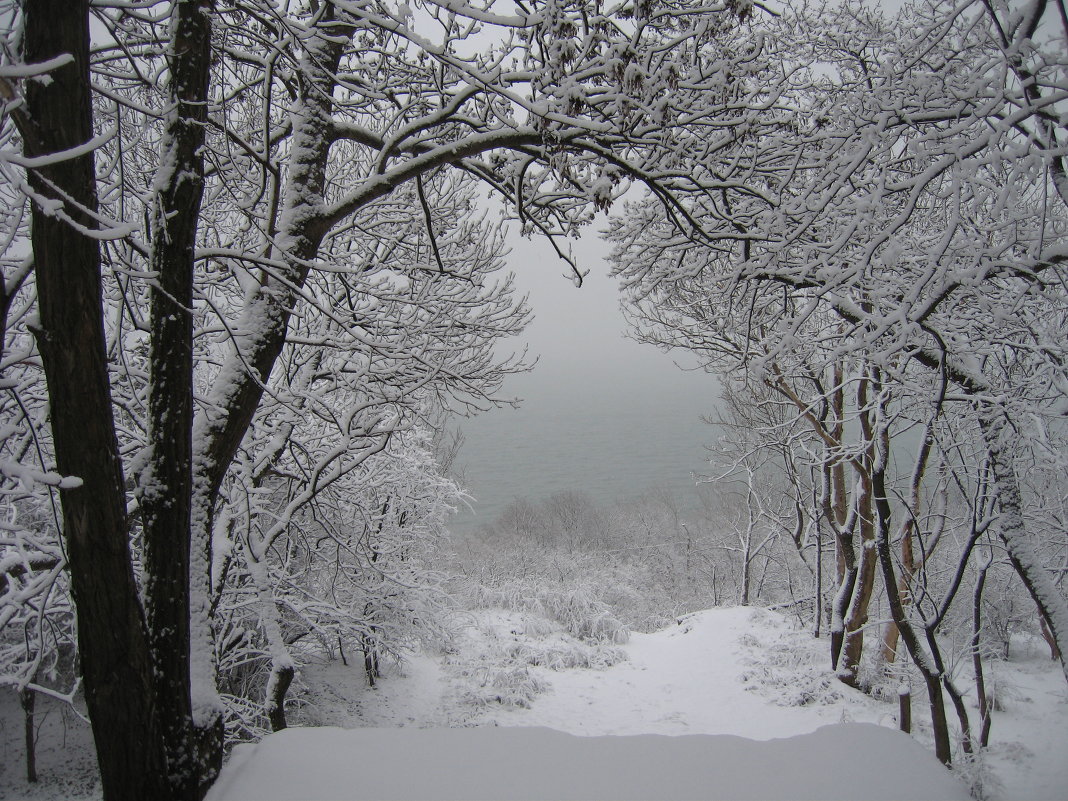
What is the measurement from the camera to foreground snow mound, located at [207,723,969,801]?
6.59 ft

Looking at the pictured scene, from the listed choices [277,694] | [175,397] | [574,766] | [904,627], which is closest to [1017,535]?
[904,627]

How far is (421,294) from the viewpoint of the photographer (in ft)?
17.6

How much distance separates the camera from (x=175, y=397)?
88.1 inches

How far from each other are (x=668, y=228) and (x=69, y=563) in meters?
4.57

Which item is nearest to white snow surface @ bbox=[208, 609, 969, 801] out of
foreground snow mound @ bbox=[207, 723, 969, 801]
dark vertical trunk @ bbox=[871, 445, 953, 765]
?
foreground snow mound @ bbox=[207, 723, 969, 801]

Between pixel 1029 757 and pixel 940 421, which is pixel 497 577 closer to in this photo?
pixel 1029 757

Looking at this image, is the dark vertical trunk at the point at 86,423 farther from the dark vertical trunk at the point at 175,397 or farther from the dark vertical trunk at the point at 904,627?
the dark vertical trunk at the point at 904,627

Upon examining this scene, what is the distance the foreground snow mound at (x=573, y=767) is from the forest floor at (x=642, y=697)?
4.37m

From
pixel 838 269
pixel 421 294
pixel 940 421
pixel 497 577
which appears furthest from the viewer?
pixel 497 577

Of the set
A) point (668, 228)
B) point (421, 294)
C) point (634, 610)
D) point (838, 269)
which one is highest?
point (668, 228)

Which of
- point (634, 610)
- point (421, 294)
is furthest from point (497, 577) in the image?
point (421, 294)

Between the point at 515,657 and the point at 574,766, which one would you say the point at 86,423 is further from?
the point at 515,657

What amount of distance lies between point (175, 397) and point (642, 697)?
32.2 ft

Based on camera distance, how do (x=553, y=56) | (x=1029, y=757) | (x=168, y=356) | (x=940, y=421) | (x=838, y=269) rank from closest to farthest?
(x=553, y=56) < (x=168, y=356) < (x=838, y=269) < (x=940, y=421) < (x=1029, y=757)
